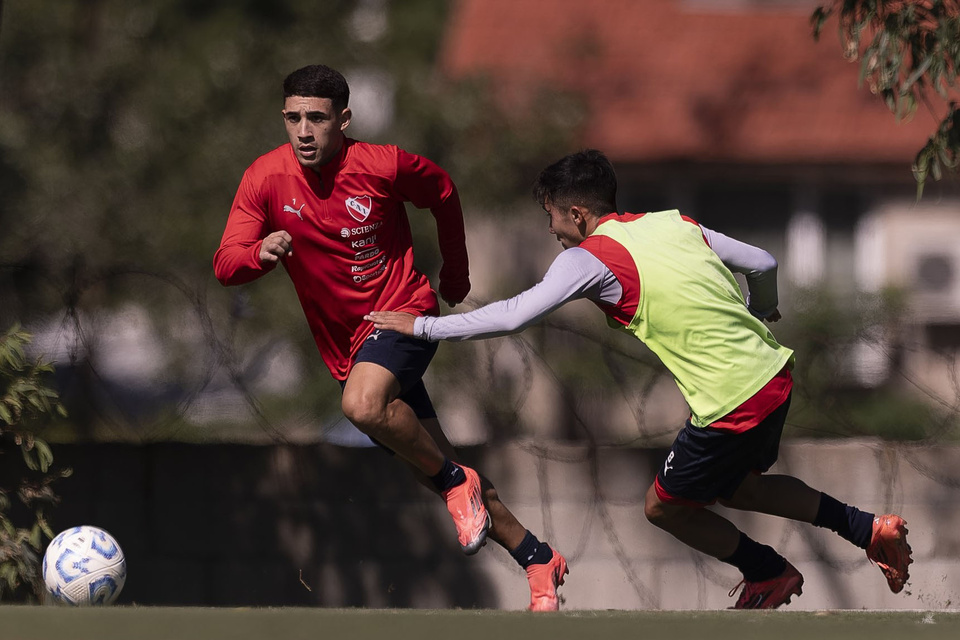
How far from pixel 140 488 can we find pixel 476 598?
170cm

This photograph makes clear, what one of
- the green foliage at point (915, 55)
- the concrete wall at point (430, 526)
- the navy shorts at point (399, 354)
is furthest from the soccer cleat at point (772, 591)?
the green foliage at point (915, 55)

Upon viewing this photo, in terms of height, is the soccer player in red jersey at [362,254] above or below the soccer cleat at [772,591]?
above

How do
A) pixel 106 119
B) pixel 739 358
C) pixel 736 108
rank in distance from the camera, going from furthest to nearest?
1. pixel 736 108
2. pixel 106 119
3. pixel 739 358

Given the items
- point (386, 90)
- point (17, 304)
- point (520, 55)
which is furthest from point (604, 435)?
point (520, 55)

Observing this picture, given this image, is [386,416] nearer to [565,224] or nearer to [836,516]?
[565,224]

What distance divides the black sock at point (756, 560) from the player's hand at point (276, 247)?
79.3 inches

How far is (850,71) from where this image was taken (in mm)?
13953

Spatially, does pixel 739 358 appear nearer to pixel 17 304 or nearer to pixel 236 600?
pixel 236 600

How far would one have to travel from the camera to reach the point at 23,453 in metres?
6.48

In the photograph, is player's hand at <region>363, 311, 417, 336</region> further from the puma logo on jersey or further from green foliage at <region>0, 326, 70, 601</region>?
green foliage at <region>0, 326, 70, 601</region>

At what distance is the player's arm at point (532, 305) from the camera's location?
4.73 meters

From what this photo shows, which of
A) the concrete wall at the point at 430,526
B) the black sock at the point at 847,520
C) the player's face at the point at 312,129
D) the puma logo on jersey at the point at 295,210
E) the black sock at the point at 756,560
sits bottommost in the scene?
the concrete wall at the point at 430,526

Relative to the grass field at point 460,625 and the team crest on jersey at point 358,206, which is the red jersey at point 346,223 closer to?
the team crest on jersey at point 358,206

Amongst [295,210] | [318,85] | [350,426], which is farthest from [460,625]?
[350,426]
